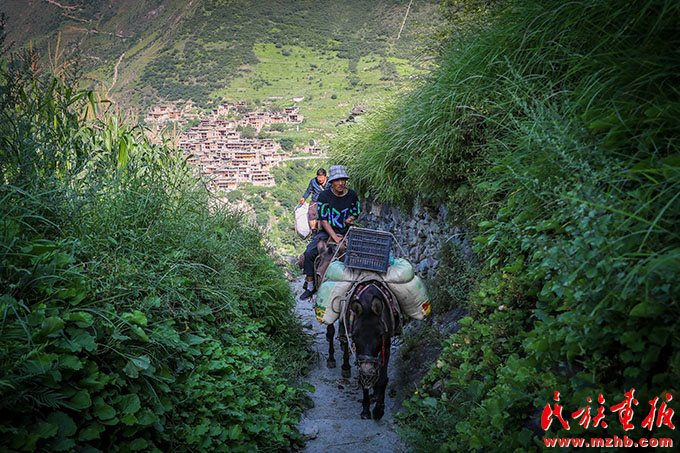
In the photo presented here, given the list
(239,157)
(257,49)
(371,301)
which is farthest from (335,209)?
(257,49)

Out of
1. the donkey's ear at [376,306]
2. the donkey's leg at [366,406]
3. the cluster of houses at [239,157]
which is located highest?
the donkey's ear at [376,306]

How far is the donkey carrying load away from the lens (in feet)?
13.6

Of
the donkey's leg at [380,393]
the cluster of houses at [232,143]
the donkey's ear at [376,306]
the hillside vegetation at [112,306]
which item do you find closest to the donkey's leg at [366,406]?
the donkey's leg at [380,393]

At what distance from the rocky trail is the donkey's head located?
0.48 m

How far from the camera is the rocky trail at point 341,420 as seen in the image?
381 centimetres

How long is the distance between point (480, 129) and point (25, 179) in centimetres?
458

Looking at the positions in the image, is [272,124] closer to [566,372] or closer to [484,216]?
[484,216]

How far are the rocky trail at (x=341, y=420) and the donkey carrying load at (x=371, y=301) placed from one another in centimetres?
22

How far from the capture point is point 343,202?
6523 millimetres

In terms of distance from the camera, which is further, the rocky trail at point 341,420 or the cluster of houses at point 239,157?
the cluster of houses at point 239,157

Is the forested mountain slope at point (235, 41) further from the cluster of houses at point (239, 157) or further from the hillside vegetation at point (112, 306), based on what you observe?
the hillside vegetation at point (112, 306)

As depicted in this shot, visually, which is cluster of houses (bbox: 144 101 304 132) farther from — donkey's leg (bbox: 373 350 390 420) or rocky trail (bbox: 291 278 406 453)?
donkey's leg (bbox: 373 350 390 420)

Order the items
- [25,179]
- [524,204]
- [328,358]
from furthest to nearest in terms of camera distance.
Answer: [328,358] → [524,204] → [25,179]

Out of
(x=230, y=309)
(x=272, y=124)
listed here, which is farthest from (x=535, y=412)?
(x=272, y=124)
